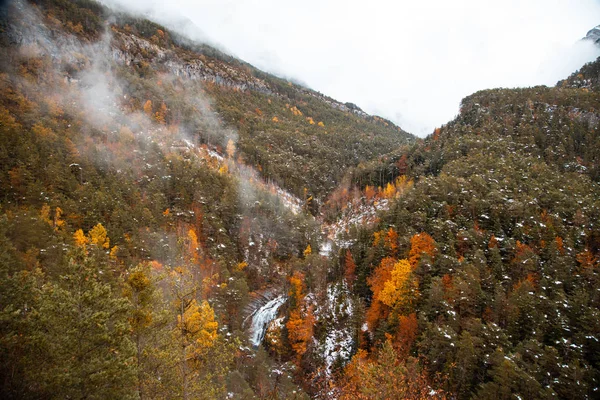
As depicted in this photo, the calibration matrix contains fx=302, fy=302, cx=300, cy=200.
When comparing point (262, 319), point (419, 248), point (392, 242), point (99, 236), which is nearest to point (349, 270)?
point (392, 242)

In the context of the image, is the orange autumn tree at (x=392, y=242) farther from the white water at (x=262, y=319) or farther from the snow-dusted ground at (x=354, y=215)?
the snow-dusted ground at (x=354, y=215)

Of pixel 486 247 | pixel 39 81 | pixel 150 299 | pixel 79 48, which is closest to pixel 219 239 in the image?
pixel 486 247

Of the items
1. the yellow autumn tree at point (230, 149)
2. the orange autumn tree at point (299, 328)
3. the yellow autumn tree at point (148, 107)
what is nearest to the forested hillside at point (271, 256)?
the orange autumn tree at point (299, 328)

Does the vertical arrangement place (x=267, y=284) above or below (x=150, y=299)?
below

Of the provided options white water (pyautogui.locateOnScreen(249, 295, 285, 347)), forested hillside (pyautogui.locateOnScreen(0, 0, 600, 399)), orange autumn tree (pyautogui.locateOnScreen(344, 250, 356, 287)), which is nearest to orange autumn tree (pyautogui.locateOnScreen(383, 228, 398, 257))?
forested hillside (pyautogui.locateOnScreen(0, 0, 600, 399))

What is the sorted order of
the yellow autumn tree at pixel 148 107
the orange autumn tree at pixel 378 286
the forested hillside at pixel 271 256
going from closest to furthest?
the forested hillside at pixel 271 256
the orange autumn tree at pixel 378 286
the yellow autumn tree at pixel 148 107

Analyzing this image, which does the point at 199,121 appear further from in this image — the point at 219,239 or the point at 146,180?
the point at 219,239

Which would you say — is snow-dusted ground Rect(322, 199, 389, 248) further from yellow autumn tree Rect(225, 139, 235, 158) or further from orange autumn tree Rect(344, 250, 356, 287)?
yellow autumn tree Rect(225, 139, 235, 158)
